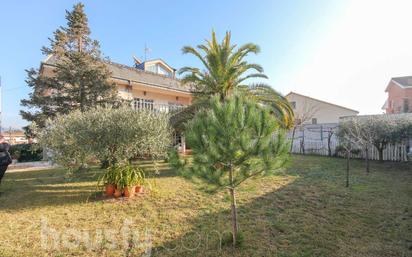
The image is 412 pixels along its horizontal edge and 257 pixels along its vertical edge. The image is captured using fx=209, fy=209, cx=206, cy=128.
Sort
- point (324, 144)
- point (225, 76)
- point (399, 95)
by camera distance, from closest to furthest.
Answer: point (225, 76)
point (324, 144)
point (399, 95)

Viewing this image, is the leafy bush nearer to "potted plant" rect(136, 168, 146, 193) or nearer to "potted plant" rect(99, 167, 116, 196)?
"potted plant" rect(99, 167, 116, 196)

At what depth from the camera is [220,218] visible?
499 cm

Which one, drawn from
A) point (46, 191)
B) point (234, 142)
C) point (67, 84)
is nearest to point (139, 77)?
point (67, 84)

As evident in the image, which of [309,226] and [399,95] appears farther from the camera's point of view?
[399,95]

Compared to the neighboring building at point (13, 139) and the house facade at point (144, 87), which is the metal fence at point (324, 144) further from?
the neighboring building at point (13, 139)

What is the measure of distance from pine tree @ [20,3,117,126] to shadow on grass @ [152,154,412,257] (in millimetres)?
12510

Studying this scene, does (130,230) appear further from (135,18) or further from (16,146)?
(16,146)

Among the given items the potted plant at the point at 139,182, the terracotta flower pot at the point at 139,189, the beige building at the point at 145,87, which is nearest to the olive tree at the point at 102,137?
the potted plant at the point at 139,182

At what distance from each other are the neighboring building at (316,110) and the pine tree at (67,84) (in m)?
29.2

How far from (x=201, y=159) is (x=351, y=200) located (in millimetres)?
5370

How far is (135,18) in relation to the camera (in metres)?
13.0

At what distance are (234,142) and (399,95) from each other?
45.4 m

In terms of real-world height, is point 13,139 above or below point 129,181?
above

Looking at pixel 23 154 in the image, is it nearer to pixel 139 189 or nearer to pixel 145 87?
pixel 145 87
